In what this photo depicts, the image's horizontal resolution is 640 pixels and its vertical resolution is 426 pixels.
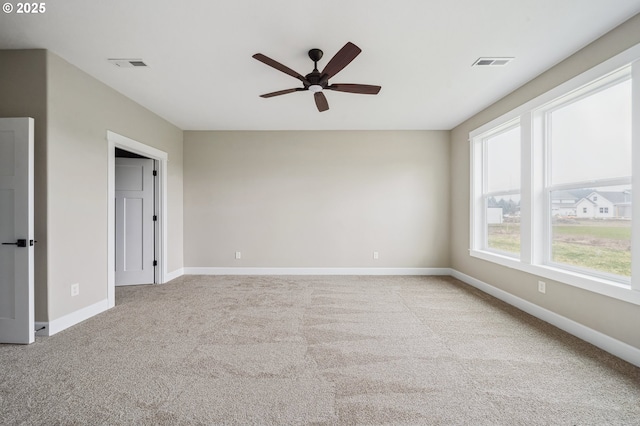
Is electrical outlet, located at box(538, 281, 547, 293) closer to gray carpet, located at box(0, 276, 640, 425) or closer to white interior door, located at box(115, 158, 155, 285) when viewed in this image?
gray carpet, located at box(0, 276, 640, 425)

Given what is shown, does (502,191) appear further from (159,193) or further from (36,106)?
(36,106)

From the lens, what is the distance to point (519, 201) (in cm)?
371

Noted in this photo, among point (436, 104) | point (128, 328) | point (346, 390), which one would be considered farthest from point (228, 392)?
point (436, 104)

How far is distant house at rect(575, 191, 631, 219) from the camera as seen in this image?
2.47 m

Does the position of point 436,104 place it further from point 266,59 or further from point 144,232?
point 144,232

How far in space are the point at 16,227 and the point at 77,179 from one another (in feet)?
2.41

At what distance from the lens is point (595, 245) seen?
2.74 meters

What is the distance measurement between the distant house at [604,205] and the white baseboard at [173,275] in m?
5.53

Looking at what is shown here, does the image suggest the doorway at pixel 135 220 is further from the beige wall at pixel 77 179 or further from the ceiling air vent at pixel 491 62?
the ceiling air vent at pixel 491 62

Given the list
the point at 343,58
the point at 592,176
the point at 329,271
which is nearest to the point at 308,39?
the point at 343,58

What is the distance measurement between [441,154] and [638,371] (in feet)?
12.9

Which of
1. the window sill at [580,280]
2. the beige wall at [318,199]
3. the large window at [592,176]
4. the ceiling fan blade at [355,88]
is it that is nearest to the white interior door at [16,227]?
the ceiling fan blade at [355,88]

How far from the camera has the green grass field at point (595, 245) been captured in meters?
2.50

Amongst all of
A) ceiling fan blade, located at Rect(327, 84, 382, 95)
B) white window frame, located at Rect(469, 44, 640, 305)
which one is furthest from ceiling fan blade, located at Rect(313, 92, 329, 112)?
white window frame, located at Rect(469, 44, 640, 305)
